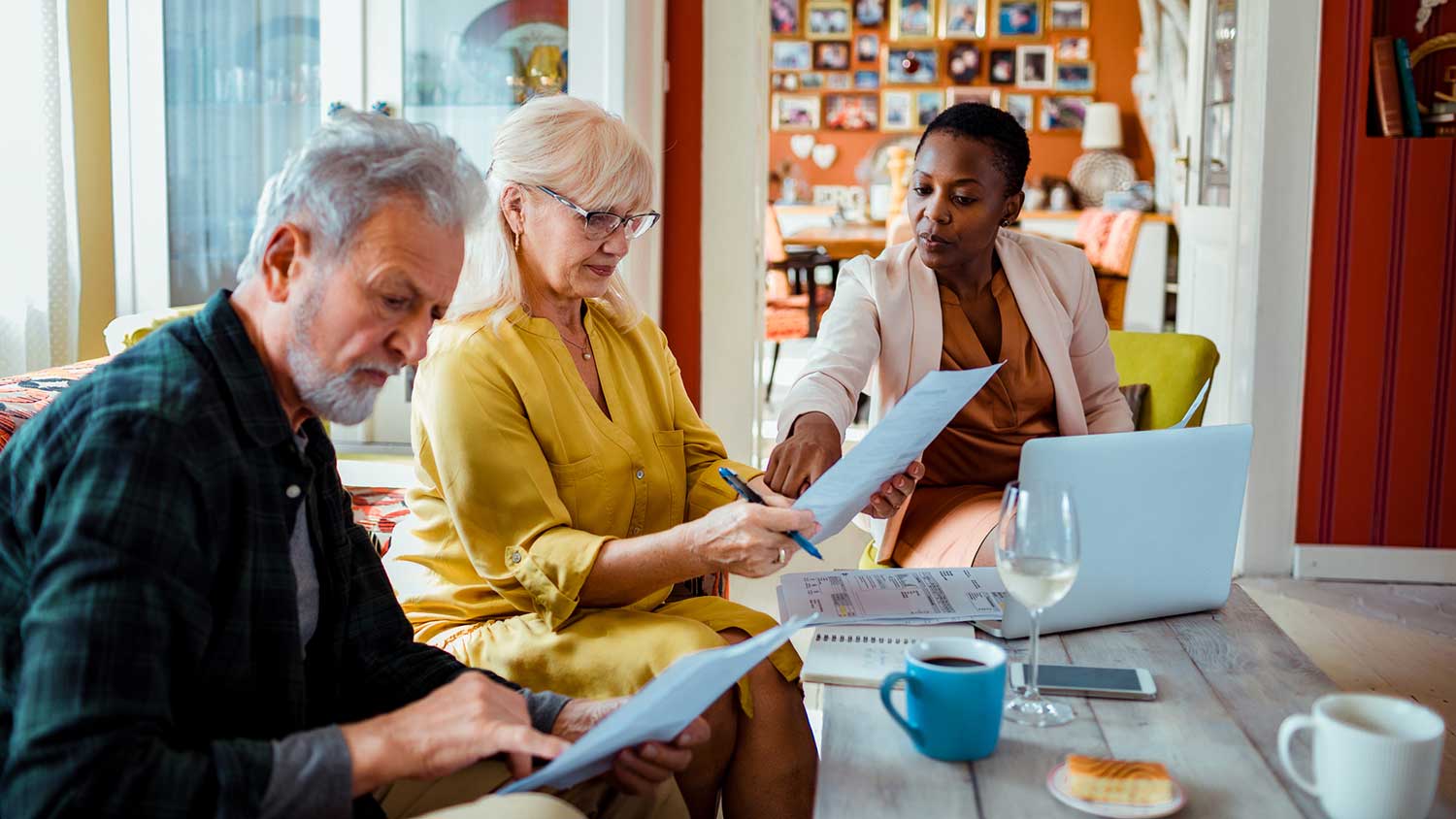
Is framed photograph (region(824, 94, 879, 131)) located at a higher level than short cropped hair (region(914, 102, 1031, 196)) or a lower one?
higher

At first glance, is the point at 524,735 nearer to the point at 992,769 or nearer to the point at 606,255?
the point at 992,769

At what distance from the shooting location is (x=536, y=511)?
166 centimetres

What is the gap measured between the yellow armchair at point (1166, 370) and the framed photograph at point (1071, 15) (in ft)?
22.1

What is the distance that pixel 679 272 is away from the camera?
3555 millimetres

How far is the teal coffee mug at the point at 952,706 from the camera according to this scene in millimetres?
1124

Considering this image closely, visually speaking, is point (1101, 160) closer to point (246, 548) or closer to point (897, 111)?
point (897, 111)

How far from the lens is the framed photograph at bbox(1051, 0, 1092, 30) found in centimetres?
879

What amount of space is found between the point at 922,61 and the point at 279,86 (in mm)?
6013

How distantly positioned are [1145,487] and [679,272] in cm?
223

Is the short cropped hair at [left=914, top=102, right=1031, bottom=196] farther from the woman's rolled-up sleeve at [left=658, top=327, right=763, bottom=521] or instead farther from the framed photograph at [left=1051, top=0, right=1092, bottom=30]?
the framed photograph at [left=1051, top=0, right=1092, bottom=30]

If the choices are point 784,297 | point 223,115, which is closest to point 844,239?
point 784,297

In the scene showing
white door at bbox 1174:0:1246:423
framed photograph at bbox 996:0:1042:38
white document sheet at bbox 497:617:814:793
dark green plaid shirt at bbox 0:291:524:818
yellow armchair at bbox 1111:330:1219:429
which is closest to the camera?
dark green plaid shirt at bbox 0:291:524:818

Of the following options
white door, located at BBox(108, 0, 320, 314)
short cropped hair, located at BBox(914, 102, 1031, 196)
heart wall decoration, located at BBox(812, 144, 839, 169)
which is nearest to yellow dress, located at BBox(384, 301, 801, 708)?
short cropped hair, located at BBox(914, 102, 1031, 196)

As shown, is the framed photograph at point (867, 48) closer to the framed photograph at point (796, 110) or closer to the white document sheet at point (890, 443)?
the framed photograph at point (796, 110)
